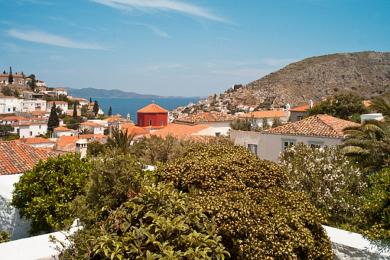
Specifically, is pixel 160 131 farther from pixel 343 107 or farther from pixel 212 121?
pixel 343 107

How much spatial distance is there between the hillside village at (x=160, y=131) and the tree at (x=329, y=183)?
63.2 inches

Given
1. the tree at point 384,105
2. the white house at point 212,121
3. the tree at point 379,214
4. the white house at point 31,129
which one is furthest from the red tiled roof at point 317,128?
the white house at point 31,129

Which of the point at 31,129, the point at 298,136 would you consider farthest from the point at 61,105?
the point at 298,136

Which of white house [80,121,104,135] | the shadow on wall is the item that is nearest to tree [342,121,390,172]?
the shadow on wall

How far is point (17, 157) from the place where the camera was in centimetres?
1912

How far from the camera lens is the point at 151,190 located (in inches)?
259

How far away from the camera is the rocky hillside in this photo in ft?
401

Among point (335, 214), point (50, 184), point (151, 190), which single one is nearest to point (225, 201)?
point (151, 190)

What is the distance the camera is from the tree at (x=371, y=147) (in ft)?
50.1

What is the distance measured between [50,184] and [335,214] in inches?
348

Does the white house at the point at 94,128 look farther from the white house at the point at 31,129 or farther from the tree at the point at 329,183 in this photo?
the tree at the point at 329,183

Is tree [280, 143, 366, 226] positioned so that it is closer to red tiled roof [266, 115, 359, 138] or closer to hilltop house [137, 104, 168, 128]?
red tiled roof [266, 115, 359, 138]

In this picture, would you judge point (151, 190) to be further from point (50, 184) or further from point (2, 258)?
point (50, 184)

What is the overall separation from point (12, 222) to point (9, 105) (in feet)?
438
